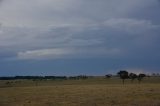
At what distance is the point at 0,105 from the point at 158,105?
21294mm

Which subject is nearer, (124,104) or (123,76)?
(124,104)

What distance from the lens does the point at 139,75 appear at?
14800cm

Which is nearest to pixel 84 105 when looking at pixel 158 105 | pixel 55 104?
pixel 55 104

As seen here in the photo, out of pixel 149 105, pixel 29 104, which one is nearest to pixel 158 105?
pixel 149 105

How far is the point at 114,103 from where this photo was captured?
46906 millimetres

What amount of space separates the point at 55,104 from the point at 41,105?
5.30 feet

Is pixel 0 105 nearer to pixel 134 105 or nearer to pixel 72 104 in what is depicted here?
pixel 72 104

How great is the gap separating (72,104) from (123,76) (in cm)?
9814

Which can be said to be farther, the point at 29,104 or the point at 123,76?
the point at 123,76

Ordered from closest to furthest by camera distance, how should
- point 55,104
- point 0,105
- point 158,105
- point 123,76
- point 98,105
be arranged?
point 158,105
point 98,105
point 55,104
point 0,105
point 123,76

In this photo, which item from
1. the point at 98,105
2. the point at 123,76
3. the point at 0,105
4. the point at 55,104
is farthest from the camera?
the point at 123,76

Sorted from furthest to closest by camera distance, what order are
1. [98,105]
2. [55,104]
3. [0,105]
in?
[0,105], [55,104], [98,105]

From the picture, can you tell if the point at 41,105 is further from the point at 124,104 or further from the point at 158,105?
the point at 158,105

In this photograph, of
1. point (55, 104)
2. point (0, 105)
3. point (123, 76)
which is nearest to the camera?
point (55, 104)
